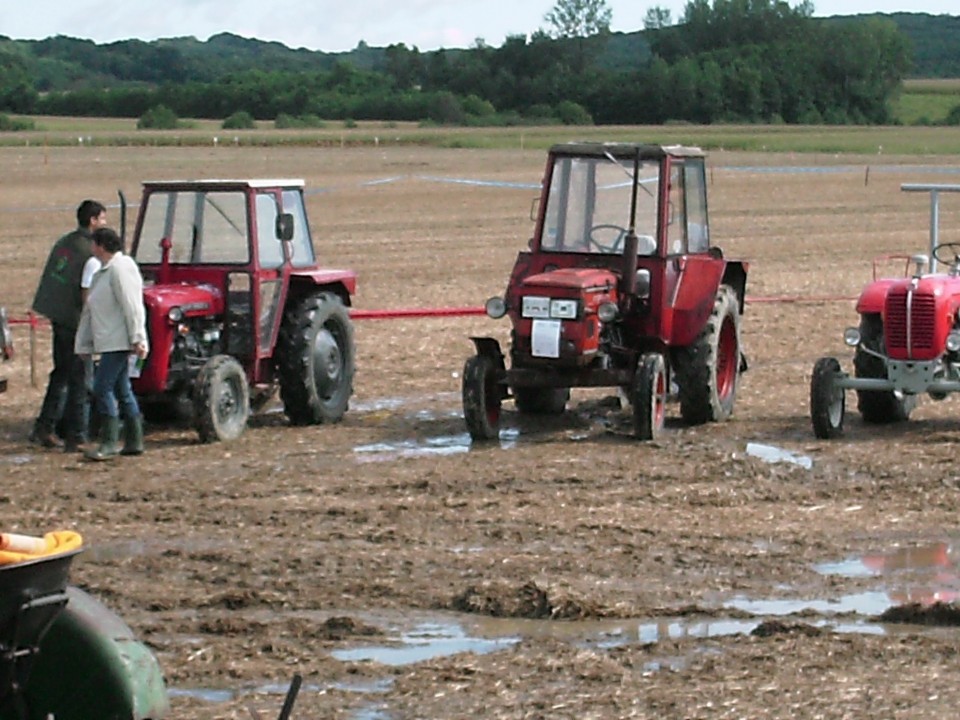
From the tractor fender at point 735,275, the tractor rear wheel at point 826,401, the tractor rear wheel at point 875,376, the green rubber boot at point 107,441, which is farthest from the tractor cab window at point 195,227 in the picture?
the tractor rear wheel at point 875,376

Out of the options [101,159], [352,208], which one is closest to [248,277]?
[352,208]

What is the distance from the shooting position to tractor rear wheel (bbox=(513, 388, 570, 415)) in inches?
501

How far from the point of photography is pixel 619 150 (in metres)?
11.9

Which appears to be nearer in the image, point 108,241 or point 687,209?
point 108,241

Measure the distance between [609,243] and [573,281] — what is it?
80 cm

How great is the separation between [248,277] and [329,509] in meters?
2.87

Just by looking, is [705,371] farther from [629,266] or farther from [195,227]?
A: [195,227]

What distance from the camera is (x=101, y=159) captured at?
49344 mm

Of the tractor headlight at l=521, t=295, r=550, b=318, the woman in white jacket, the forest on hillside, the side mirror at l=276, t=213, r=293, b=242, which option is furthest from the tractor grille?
the forest on hillside

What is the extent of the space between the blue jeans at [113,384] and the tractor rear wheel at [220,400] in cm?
46

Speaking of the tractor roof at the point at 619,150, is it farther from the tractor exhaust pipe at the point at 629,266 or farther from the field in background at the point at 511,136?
the field in background at the point at 511,136

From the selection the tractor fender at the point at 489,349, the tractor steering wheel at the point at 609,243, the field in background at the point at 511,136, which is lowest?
the field in background at the point at 511,136

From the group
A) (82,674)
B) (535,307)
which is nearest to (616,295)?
(535,307)

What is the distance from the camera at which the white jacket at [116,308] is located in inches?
424
